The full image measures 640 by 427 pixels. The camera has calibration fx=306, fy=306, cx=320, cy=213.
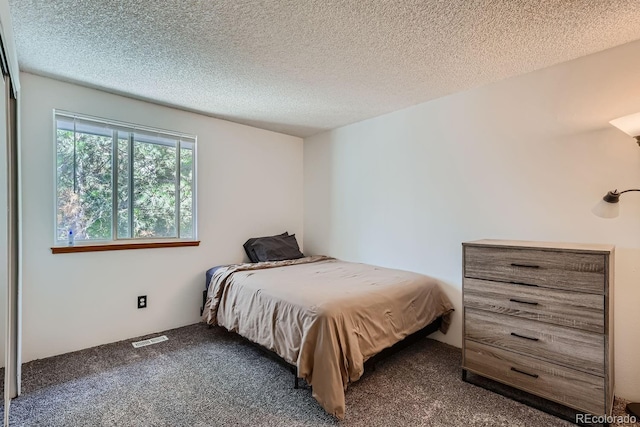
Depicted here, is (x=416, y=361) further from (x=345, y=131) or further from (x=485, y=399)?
(x=345, y=131)

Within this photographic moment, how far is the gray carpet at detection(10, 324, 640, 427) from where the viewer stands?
1711mm

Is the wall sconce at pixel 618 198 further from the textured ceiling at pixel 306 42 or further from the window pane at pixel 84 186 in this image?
the window pane at pixel 84 186

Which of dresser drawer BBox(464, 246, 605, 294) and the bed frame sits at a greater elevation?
dresser drawer BBox(464, 246, 605, 294)

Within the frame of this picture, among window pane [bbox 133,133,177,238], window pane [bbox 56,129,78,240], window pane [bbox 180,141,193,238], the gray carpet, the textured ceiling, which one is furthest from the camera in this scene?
window pane [bbox 180,141,193,238]

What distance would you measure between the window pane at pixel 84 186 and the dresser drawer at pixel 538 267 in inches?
118

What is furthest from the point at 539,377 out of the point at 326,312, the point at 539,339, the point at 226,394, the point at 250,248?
the point at 250,248

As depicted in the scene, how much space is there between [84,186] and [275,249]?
1.89 meters

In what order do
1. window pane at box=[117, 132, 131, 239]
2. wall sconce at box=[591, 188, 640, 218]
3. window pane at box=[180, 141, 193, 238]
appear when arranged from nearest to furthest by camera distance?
wall sconce at box=[591, 188, 640, 218] < window pane at box=[117, 132, 131, 239] < window pane at box=[180, 141, 193, 238]

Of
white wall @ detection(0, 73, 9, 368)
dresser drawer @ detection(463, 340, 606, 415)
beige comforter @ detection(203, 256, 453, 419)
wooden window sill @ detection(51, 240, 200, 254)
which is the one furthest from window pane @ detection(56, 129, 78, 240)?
dresser drawer @ detection(463, 340, 606, 415)

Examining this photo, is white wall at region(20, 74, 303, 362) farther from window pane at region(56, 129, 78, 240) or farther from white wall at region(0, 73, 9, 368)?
white wall at region(0, 73, 9, 368)

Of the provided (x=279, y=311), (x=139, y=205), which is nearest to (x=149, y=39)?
(x=139, y=205)

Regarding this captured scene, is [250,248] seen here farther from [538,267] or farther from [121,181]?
[538,267]

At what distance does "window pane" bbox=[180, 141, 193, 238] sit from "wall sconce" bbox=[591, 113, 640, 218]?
3.39 meters

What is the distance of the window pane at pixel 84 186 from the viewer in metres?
2.50
